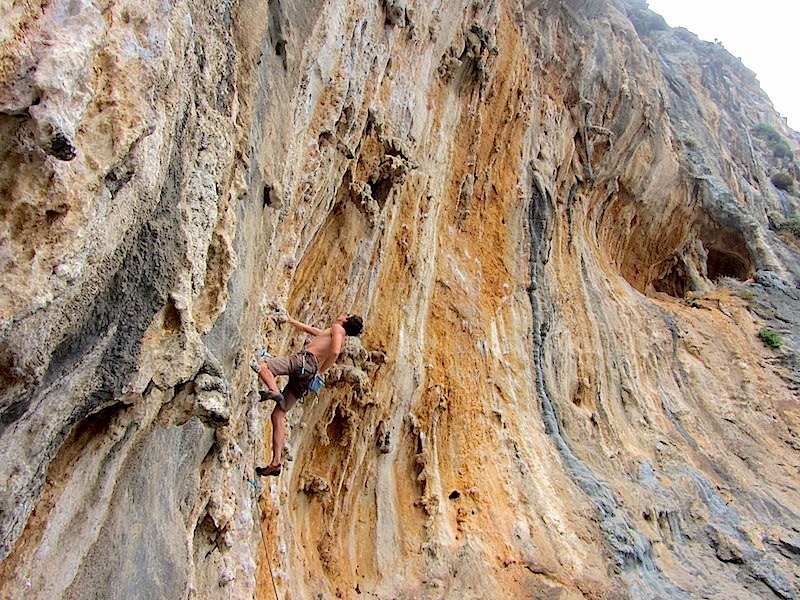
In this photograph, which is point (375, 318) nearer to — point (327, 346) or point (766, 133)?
point (327, 346)

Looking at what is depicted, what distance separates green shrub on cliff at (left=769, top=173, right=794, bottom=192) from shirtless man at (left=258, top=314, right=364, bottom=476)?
71.4 ft

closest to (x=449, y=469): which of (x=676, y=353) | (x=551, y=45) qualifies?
(x=676, y=353)

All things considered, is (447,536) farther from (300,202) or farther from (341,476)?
(300,202)

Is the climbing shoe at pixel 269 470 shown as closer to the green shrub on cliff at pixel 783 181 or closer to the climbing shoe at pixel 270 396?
the climbing shoe at pixel 270 396

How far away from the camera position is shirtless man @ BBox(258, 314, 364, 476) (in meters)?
4.30

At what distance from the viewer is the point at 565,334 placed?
10023 millimetres

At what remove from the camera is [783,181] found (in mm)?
21062

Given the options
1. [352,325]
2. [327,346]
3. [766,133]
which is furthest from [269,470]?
[766,133]

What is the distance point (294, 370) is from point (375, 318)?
2.60 meters

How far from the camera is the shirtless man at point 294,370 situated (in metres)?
4.30

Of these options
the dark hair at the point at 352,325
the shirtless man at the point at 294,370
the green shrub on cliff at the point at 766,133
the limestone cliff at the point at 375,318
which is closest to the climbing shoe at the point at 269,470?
the shirtless man at the point at 294,370

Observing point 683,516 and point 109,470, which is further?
point 683,516

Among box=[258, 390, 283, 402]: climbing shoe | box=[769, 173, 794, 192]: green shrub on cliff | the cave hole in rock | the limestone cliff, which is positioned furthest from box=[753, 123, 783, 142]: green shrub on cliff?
box=[258, 390, 283, 402]: climbing shoe

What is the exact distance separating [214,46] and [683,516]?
8.09m
